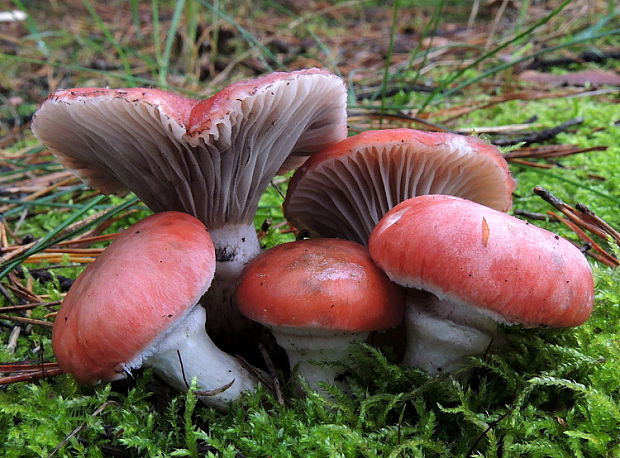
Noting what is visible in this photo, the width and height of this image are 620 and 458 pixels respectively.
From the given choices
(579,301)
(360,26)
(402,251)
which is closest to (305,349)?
(402,251)

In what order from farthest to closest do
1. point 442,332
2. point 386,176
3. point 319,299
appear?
point 386,176, point 442,332, point 319,299

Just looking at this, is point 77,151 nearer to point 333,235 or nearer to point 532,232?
point 333,235

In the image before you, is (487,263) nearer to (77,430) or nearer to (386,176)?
(386,176)

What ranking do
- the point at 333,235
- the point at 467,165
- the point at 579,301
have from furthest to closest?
1. the point at 333,235
2. the point at 467,165
3. the point at 579,301

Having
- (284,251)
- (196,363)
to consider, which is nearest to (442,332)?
(284,251)

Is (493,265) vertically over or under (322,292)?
over

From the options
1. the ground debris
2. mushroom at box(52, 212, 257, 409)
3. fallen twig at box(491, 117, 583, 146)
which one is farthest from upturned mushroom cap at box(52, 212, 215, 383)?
fallen twig at box(491, 117, 583, 146)

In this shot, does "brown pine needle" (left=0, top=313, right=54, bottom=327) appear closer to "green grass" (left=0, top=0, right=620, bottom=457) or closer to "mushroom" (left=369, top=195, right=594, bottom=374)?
"green grass" (left=0, top=0, right=620, bottom=457)
